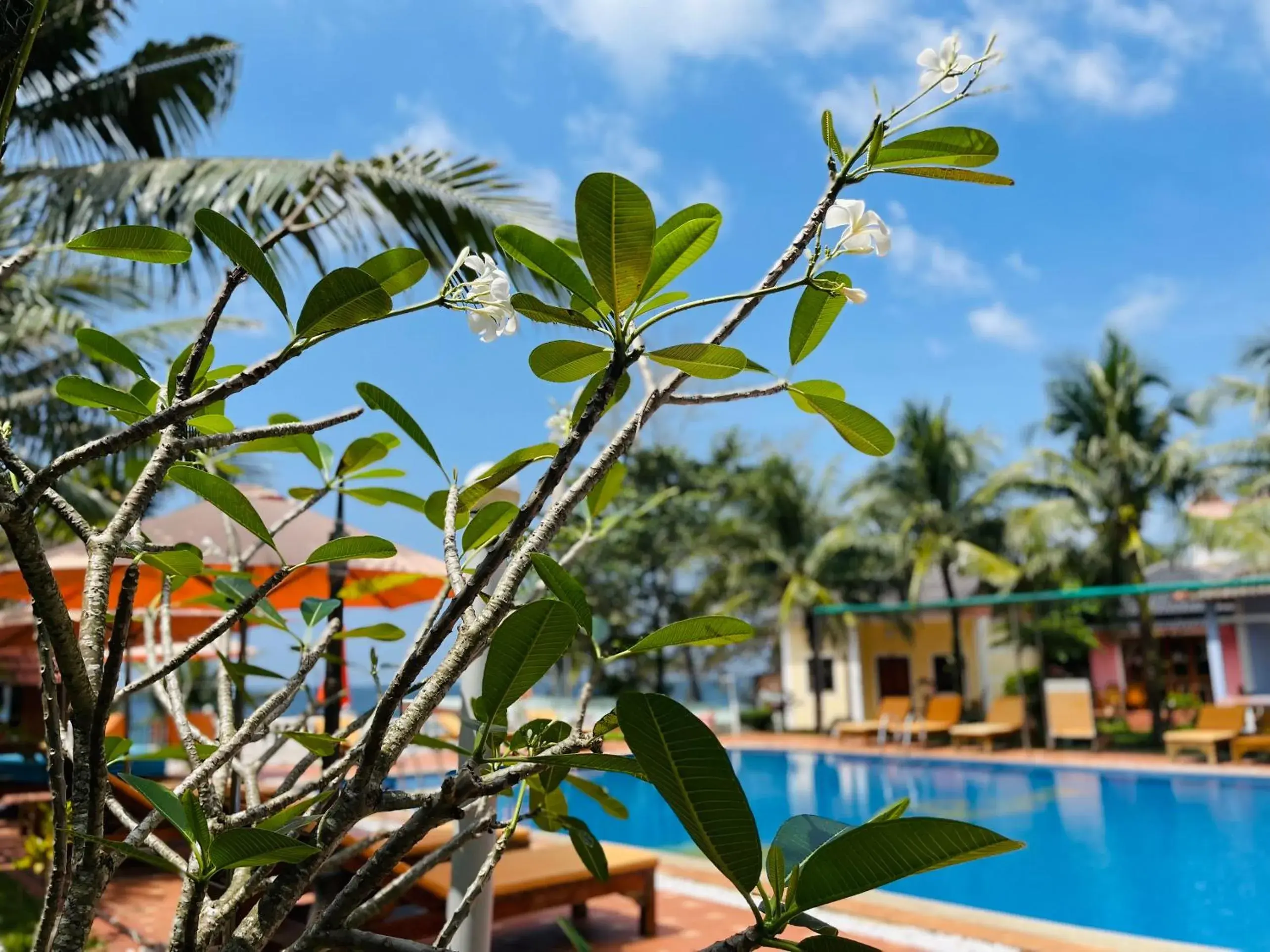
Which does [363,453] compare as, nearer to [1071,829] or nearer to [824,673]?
[1071,829]

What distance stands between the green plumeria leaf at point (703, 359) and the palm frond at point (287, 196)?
14.6ft

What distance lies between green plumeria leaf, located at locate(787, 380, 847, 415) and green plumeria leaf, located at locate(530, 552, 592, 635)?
300mm

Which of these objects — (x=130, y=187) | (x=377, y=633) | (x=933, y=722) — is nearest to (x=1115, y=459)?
(x=933, y=722)

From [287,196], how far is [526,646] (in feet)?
16.2

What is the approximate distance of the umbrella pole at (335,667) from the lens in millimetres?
2342

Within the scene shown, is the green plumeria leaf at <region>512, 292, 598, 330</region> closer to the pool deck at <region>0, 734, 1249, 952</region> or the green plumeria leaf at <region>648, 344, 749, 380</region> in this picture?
the green plumeria leaf at <region>648, 344, 749, 380</region>

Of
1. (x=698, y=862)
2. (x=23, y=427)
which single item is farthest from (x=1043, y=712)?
(x=23, y=427)

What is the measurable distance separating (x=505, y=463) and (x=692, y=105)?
91747 millimetres

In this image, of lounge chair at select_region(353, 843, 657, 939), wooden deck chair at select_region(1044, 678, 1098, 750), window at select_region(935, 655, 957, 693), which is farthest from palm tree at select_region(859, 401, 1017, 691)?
lounge chair at select_region(353, 843, 657, 939)

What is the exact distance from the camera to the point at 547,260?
0.87 metres

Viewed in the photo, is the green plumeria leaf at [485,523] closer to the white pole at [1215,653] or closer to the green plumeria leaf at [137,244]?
the green plumeria leaf at [137,244]

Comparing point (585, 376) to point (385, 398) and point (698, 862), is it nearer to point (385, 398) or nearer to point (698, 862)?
point (385, 398)

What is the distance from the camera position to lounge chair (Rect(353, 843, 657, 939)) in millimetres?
4289

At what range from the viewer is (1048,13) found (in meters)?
68.4
